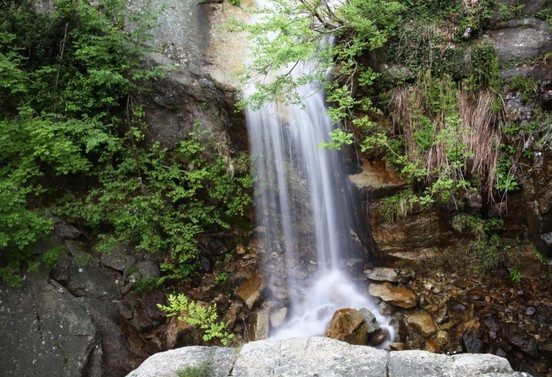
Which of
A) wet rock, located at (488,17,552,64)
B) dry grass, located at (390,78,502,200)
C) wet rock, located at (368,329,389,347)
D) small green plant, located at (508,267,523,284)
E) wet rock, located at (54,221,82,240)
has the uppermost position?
wet rock, located at (488,17,552,64)

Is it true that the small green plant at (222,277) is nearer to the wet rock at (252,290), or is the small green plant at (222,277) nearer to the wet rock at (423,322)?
the wet rock at (252,290)

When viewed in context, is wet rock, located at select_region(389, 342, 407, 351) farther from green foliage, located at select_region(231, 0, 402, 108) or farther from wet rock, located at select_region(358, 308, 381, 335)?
green foliage, located at select_region(231, 0, 402, 108)

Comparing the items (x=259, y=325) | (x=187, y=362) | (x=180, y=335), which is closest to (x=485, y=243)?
(x=259, y=325)

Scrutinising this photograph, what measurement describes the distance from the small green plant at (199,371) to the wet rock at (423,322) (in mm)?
3789

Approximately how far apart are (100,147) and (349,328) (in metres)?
4.65

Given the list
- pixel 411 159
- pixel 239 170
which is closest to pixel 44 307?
pixel 239 170

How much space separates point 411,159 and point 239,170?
278 cm

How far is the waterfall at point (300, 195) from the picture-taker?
6.79 metres

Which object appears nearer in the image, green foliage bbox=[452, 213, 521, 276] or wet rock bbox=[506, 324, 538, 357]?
wet rock bbox=[506, 324, 538, 357]

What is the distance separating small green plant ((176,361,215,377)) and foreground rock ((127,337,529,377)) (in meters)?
0.02

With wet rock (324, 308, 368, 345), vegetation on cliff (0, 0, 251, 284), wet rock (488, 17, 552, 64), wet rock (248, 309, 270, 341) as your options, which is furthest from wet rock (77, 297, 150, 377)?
wet rock (488, 17, 552, 64)

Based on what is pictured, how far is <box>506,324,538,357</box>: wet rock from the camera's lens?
5.14 metres

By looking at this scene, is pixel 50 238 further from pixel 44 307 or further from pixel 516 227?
pixel 516 227

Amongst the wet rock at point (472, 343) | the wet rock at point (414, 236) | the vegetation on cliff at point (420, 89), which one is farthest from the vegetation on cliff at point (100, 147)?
the wet rock at point (472, 343)
